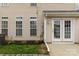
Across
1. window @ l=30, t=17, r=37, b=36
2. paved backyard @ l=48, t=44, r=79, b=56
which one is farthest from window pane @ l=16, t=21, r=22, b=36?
paved backyard @ l=48, t=44, r=79, b=56

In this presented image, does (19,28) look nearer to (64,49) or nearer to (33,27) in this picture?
(33,27)

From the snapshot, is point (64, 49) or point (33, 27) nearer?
point (33, 27)

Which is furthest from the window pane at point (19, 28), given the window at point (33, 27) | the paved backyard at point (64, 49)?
the paved backyard at point (64, 49)

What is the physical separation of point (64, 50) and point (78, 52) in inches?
16.1

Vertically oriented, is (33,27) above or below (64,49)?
above

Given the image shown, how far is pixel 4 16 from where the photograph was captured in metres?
2.49

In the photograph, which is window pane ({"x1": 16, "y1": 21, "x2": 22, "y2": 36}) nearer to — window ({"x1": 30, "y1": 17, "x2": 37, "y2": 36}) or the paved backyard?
window ({"x1": 30, "y1": 17, "x2": 37, "y2": 36})

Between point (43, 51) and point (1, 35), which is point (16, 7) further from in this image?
point (43, 51)

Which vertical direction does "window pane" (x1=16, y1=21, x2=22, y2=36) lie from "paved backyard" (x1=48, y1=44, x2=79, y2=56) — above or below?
above

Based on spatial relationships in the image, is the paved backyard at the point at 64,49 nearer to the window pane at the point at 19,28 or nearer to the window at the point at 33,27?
the window at the point at 33,27

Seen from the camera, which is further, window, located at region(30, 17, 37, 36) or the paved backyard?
the paved backyard

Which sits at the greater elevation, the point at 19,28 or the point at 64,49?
the point at 19,28

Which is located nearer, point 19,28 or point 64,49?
point 19,28

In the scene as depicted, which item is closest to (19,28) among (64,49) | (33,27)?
(33,27)
